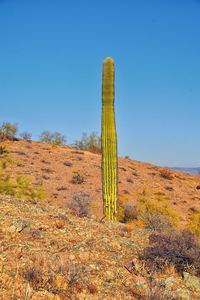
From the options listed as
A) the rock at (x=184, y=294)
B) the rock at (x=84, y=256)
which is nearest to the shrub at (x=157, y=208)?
the rock at (x=84, y=256)

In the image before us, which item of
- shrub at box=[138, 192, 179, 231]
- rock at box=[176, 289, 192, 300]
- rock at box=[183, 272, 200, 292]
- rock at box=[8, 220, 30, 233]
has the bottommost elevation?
rock at box=[176, 289, 192, 300]

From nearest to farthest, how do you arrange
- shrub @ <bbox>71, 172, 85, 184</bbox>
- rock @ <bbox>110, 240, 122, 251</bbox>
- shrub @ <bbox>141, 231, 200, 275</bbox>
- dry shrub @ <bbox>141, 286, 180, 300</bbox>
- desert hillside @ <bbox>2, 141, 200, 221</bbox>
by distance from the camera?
dry shrub @ <bbox>141, 286, 180, 300</bbox>, shrub @ <bbox>141, 231, 200, 275</bbox>, rock @ <bbox>110, 240, 122, 251</bbox>, desert hillside @ <bbox>2, 141, 200, 221</bbox>, shrub @ <bbox>71, 172, 85, 184</bbox>

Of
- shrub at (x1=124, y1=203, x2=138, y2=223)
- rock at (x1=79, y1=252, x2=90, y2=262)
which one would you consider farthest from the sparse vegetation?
rock at (x1=79, y1=252, x2=90, y2=262)

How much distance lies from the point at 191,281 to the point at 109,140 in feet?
25.8

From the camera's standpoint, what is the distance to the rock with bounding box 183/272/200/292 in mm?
6698

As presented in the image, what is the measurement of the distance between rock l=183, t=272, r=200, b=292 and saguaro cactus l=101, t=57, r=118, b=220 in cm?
688

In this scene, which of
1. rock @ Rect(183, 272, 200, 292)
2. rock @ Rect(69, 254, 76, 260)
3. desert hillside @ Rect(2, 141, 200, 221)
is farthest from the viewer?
desert hillside @ Rect(2, 141, 200, 221)

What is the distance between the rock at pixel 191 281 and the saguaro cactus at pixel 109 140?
688 centimetres

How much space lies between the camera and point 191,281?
681 centimetres

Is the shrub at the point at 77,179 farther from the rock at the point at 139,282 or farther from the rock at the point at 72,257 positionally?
the rock at the point at 139,282

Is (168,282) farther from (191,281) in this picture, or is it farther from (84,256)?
(84,256)

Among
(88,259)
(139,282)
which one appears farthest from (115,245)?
(139,282)

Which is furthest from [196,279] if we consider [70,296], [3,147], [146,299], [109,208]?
[3,147]

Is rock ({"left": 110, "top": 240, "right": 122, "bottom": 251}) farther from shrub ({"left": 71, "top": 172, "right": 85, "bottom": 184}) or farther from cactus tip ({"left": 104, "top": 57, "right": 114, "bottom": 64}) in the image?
shrub ({"left": 71, "top": 172, "right": 85, "bottom": 184})
